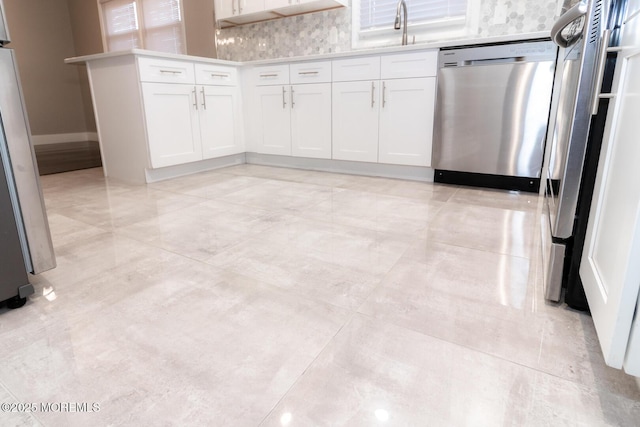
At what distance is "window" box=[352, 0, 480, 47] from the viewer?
2926 millimetres

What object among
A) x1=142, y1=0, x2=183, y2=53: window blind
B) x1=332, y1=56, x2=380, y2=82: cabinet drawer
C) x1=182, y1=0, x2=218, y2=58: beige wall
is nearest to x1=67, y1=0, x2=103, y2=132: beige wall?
x1=142, y1=0, x2=183, y2=53: window blind

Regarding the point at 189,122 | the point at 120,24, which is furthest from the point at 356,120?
the point at 120,24

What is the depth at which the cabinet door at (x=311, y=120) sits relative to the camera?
317 cm

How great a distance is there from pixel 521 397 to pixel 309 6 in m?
3.47

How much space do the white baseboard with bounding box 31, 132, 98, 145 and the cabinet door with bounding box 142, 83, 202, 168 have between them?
395 centimetres

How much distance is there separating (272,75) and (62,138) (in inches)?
173

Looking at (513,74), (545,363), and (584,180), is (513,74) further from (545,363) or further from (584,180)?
(545,363)

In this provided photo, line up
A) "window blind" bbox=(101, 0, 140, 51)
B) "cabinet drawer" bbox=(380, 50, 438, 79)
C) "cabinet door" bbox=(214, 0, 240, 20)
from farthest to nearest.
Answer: "window blind" bbox=(101, 0, 140, 51), "cabinet door" bbox=(214, 0, 240, 20), "cabinet drawer" bbox=(380, 50, 438, 79)

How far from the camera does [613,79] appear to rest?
0.92 metres

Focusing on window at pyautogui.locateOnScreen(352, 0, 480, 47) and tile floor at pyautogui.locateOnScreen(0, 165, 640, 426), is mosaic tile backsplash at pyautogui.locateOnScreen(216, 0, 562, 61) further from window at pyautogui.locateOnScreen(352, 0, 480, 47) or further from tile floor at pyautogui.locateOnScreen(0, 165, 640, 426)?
tile floor at pyautogui.locateOnScreen(0, 165, 640, 426)

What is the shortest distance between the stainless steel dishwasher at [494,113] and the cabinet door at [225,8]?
229 cm

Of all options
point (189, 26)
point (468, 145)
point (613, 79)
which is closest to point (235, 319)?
point (613, 79)

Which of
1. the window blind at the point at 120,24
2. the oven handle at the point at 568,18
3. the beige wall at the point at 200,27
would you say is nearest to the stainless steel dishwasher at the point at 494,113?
the oven handle at the point at 568,18

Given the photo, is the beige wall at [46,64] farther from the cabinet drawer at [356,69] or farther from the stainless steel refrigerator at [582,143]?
the stainless steel refrigerator at [582,143]
